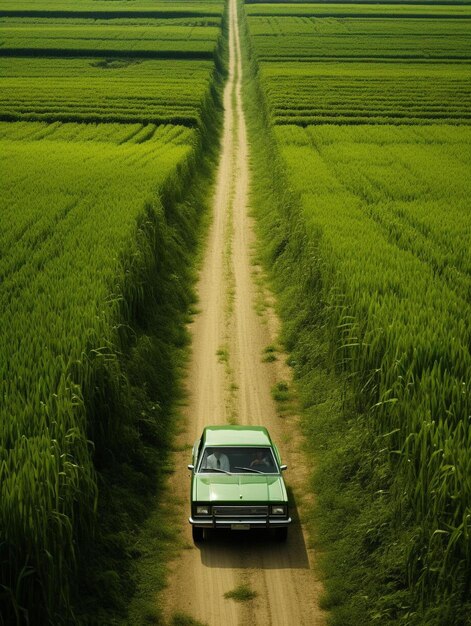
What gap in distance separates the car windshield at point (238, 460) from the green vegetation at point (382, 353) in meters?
1.24

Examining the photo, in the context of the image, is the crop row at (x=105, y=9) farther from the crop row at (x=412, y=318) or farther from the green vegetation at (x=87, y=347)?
the crop row at (x=412, y=318)

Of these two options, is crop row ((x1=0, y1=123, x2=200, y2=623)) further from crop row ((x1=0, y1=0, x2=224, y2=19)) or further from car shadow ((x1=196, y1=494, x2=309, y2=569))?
crop row ((x1=0, y1=0, x2=224, y2=19))

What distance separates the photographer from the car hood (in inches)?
424

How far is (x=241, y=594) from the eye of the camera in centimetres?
1009

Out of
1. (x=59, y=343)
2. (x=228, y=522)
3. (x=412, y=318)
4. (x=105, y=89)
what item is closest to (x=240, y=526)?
(x=228, y=522)

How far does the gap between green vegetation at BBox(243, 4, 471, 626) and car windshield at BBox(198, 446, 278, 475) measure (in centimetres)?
124

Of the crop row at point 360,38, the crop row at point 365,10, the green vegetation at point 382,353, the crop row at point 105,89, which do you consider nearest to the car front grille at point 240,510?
the green vegetation at point 382,353

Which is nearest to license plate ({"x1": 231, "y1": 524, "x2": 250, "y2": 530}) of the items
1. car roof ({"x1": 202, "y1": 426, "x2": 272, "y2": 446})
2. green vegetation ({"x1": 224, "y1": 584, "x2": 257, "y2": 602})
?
green vegetation ({"x1": 224, "y1": 584, "x2": 257, "y2": 602})

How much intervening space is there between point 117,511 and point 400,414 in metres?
4.59

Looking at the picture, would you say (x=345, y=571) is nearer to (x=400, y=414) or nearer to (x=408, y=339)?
(x=400, y=414)

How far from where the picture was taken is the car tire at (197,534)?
434 inches

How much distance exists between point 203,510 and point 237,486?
0.66 metres

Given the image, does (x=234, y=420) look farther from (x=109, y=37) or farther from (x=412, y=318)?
(x=109, y=37)

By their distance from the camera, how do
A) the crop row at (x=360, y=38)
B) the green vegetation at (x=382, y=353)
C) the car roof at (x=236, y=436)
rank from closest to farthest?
the green vegetation at (x=382, y=353), the car roof at (x=236, y=436), the crop row at (x=360, y=38)
